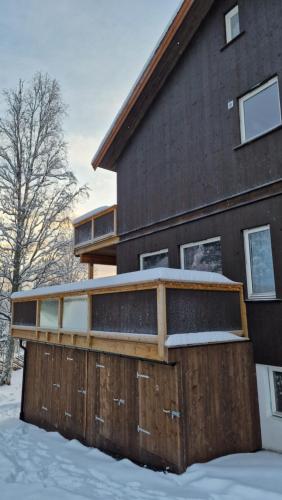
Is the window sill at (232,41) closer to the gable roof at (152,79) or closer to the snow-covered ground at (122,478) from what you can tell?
the gable roof at (152,79)

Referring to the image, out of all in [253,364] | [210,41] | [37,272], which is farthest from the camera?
[37,272]

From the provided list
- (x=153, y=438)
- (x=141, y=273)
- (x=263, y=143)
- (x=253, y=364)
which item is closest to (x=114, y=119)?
(x=263, y=143)

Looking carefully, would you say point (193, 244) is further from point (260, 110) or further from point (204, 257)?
point (260, 110)

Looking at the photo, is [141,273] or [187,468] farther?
[141,273]

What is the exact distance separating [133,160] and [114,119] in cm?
140

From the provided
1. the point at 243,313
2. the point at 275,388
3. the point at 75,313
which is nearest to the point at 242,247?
the point at 243,313

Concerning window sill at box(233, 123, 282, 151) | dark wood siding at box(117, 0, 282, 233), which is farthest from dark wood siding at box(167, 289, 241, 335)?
window sill at box(233, 123, 282, 151)

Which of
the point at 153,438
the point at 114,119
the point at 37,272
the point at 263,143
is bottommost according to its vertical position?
the point at 153,438

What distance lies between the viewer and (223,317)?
19.4ft

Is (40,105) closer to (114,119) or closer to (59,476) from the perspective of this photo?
(114,119)

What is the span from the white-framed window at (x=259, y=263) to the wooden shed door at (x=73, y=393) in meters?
4.02

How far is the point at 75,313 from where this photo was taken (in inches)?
302

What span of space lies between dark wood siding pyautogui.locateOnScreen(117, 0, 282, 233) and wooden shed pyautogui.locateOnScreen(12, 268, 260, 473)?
252 centimetres

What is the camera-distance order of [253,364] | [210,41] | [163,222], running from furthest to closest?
1. [163,222]
2. [210,41]
3. [253,364]
